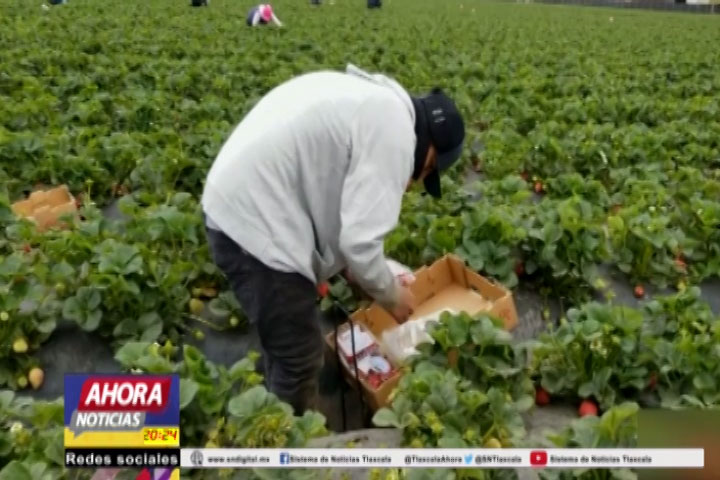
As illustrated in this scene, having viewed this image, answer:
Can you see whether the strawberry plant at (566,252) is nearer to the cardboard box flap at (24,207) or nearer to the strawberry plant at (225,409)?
the strawberry plant at (225,409)

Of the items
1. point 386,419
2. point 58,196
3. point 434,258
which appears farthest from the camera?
point 58,196

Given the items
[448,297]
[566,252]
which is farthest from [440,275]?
[566,252]

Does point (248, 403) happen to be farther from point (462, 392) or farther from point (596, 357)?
point (596, 357)

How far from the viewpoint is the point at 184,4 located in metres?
22.0

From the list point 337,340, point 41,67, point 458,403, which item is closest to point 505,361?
point 458,403

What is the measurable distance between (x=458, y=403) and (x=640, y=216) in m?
2.67

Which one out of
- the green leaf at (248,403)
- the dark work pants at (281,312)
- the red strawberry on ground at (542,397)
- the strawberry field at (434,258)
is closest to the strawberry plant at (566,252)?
the strawberry field at (434,258)

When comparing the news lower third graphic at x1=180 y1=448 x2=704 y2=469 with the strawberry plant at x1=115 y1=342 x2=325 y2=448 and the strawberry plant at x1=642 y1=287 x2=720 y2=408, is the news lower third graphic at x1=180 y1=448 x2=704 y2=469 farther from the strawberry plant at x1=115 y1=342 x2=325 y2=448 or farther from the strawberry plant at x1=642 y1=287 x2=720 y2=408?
the strawberry plant at x1=642 y1=287 x2=720 y2=408

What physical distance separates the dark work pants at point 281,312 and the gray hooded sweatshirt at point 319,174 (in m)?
0.08

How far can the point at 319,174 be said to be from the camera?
3.14 m

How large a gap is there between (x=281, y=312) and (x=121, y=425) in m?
1.05

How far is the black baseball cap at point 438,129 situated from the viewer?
3.12 metres

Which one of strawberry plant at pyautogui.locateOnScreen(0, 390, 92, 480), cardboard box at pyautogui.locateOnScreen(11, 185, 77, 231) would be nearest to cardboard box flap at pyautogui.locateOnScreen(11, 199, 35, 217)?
cardboard box at pyautogui.locateOnScreen(11, 185, 77, 231)

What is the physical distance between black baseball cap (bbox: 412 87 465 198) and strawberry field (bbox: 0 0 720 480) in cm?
85
